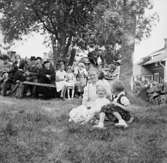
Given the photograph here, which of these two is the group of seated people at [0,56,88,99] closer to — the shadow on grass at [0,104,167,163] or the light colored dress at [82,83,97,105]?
the light colored dress at [82,83,97,105]

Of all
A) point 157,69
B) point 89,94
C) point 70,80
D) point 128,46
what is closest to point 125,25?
point 128,46

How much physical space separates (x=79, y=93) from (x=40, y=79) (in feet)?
5.52

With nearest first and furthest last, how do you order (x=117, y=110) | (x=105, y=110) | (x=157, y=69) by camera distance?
(x=105, y=110), (x=117, y=110), (x=157, y=69)

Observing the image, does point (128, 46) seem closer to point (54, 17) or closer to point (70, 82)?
point (70, 82)

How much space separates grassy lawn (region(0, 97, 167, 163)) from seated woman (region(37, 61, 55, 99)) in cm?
457

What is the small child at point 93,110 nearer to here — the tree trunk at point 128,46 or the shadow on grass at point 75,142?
the shadow on grass at point 75,142

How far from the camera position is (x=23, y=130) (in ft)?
15.0

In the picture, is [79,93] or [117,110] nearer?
[117,110]

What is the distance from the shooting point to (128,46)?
11.3m

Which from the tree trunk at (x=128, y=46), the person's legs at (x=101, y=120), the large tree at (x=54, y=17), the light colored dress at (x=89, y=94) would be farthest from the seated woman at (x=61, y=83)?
the large tree at (x=54, y=17)

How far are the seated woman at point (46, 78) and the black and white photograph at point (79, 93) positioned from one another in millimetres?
39

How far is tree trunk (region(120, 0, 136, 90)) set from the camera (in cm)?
1123

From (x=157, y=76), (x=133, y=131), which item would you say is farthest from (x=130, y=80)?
(x=157, y=76)

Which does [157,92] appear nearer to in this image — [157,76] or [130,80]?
[130,80]
